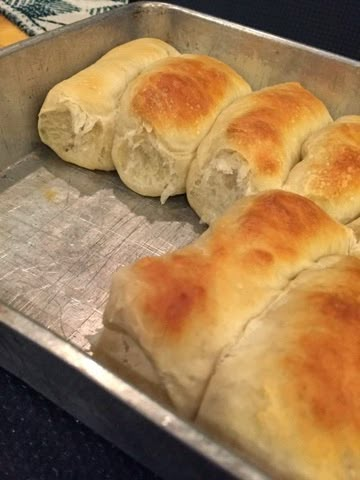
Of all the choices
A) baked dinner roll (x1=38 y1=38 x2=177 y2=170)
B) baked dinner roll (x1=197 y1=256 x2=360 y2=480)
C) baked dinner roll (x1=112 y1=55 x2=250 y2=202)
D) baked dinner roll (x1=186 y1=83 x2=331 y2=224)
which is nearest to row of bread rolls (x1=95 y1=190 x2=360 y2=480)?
baked dinner roll (x1=197 y1=256 x2=360 y2=480)

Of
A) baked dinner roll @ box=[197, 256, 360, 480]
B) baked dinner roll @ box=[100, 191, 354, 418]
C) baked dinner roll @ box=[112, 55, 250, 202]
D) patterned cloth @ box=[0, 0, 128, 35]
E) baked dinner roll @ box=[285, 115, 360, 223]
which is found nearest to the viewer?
baked dinner roll @ box=[197, 256, 360, 480]

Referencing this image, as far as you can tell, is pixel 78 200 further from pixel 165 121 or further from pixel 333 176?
pixel 333 176

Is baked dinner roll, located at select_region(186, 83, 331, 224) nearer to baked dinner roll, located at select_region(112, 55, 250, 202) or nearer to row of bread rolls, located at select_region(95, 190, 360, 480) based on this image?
baked dinner roll, located at select_region(112, 55, 250, 202)

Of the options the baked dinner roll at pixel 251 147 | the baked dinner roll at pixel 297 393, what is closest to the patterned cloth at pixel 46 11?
the baked dinner roll at pixel 251 147

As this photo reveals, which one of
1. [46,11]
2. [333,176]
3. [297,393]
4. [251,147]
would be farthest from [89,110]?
[297,393]

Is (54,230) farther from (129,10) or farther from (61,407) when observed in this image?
(129,10)

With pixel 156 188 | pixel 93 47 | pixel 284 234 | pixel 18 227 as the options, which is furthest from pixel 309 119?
pixel 18 227

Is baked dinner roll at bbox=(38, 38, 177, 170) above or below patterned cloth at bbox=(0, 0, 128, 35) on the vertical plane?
below
